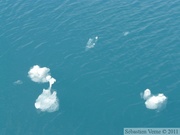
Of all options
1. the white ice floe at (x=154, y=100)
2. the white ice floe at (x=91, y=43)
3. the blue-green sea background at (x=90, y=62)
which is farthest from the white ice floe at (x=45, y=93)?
the white ice floe at (x=154, y=100)

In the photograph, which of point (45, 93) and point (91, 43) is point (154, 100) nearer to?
point (45, 93)

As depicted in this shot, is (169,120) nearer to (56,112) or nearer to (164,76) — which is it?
(164,76)

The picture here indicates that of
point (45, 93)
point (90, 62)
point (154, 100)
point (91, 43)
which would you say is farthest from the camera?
point (91, 43)

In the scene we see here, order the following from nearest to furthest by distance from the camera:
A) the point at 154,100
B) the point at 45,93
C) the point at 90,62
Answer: the point at 154,100
the point at 45,93
the point at 90,62

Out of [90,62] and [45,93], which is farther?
[90,62]

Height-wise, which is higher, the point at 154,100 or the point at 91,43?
the point at 91,43

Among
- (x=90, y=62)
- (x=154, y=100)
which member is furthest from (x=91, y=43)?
(x=154, y=100)

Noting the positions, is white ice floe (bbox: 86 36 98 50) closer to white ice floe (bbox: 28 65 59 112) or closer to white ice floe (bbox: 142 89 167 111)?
white ice floe (bbox: 28 65 59 112)
